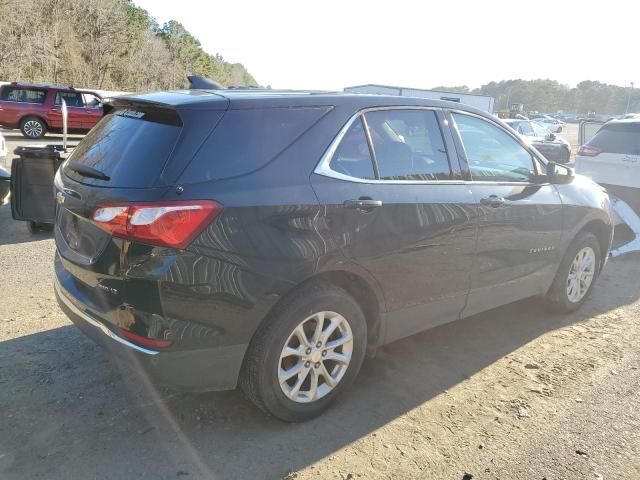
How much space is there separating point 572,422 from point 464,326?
1.40 metres

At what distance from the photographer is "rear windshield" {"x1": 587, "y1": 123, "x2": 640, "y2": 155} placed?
8.48m

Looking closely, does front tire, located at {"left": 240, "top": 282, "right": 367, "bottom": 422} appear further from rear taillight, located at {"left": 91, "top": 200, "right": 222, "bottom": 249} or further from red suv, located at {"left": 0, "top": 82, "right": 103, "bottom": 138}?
red suv, located at {"left": 0, "top": 82, "right": 103, "bottom": 138}

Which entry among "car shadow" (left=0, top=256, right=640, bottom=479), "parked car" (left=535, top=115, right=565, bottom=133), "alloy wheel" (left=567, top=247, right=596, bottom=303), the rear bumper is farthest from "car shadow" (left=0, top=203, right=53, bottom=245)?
"parked car" (left=535, top=115, right=565, bottom=133)

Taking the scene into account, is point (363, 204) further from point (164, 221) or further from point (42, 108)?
point (42, 108)

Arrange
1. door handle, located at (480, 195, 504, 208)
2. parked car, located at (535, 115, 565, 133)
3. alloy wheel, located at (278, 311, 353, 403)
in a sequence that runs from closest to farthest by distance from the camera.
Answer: alloy wheel, located at (278, 311, 353, 403)
door handle, located at (480, 195, 504, 208)
parked car, located at (535, 115, 565, 133)

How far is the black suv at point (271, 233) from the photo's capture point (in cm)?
243

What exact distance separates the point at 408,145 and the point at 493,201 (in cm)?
78

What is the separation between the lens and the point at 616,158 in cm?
850

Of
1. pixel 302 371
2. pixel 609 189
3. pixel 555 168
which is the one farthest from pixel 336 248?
pixel 609 189

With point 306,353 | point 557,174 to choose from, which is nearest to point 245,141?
point 306,353

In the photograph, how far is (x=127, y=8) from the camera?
143ft

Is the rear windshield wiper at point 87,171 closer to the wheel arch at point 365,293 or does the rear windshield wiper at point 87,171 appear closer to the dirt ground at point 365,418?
the wheel arch at point 365,293

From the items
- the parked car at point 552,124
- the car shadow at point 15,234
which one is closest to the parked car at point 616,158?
the car shadow at point 15,234

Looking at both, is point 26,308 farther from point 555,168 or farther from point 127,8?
point 127,8
